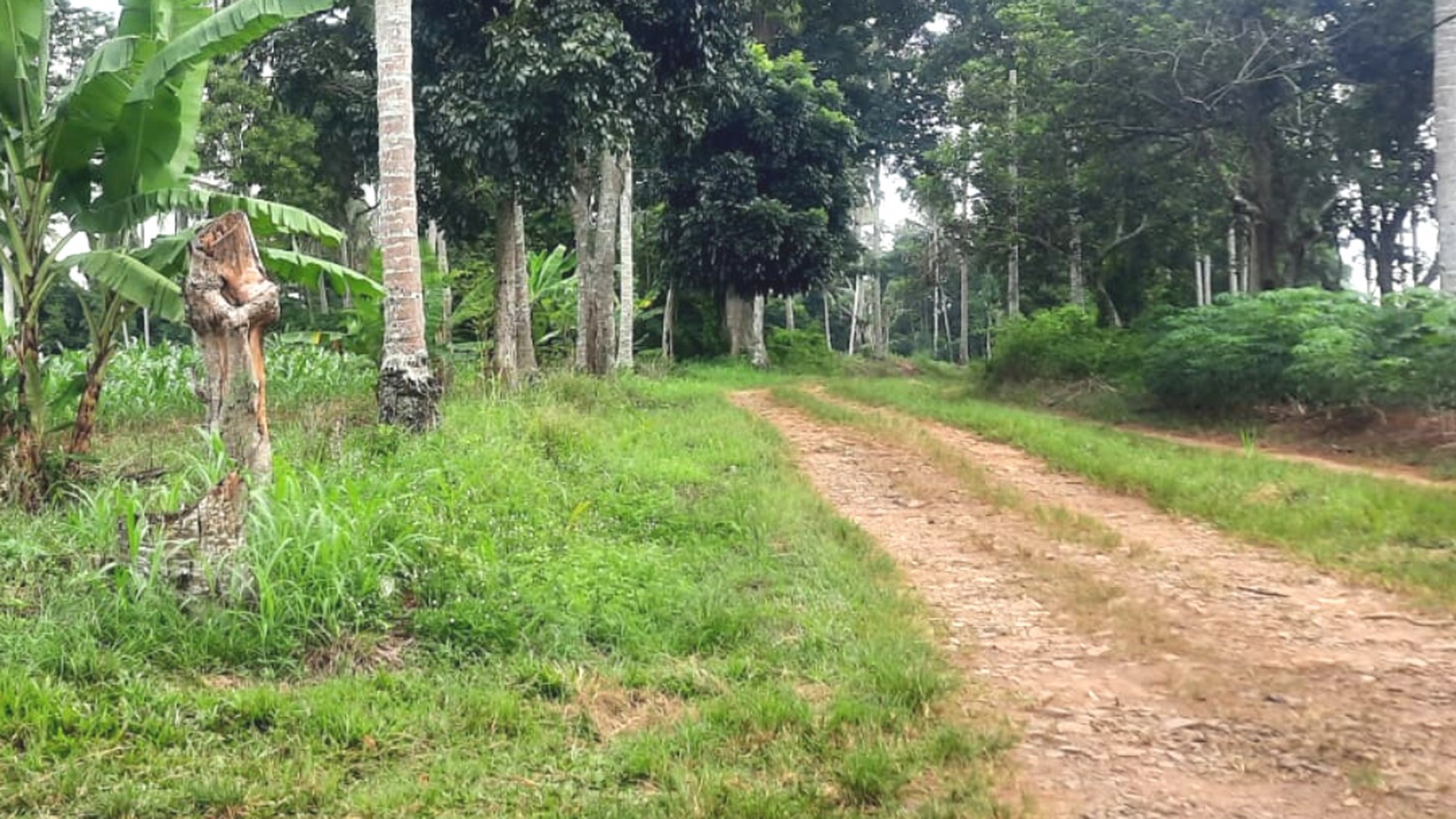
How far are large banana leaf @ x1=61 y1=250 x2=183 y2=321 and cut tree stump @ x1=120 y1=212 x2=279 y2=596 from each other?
1.59m

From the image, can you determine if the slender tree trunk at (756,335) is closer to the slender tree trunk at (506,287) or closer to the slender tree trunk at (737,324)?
the slender tree trunk at (737,324)

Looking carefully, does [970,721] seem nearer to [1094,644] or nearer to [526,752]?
[1094,644]

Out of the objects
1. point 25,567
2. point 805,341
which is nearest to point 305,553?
point 25,567

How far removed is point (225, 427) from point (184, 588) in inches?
36.2

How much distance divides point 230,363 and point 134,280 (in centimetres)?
217

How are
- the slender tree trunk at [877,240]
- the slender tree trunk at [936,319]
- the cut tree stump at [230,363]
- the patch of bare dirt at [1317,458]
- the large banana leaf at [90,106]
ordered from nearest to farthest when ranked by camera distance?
1. the cut tree stump at [230,363]
2. the large banana leaf at [90,106]
3. the patch of bare dirt at [1317,458]
4. the slender tree trunk at [877,240]
5. the slender tree trunk at [936,319]

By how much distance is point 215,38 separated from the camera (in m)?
6.30

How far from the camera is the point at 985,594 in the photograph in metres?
5.55

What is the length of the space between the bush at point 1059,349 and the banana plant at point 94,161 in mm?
13153

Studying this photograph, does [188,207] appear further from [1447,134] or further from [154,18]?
[1447,134]

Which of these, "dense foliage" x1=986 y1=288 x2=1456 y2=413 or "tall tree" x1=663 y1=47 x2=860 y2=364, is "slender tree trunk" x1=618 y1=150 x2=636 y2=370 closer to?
"tall tree" x1=663 y1=47 x2=860 y2=364

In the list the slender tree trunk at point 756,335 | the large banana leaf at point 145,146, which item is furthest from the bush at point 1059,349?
the large banana leaf at point 145,146

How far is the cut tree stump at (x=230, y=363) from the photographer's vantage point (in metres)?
4.45

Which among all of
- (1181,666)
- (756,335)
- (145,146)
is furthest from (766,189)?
(1181,666)
